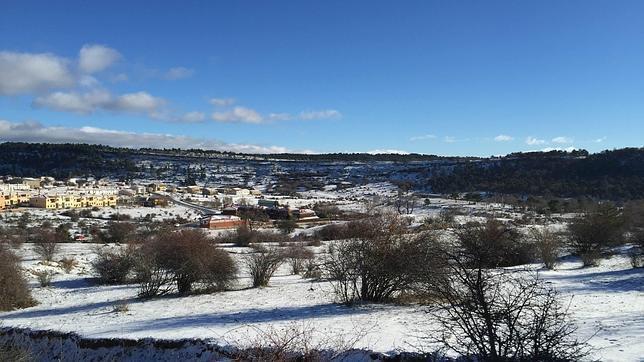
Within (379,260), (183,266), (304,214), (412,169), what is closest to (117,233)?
(304,214)

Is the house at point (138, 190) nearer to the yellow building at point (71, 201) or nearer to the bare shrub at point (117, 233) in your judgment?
the yellow building at point (71, 201)

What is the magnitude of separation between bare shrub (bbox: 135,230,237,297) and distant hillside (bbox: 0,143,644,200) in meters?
72.0

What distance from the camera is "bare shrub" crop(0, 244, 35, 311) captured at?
20.2m

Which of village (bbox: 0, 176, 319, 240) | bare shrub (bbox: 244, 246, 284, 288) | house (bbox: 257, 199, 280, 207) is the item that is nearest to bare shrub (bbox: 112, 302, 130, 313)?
bare shrub (bbox: 244, 246, 284, 288)

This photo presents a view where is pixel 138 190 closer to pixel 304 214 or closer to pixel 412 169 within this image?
pixel 304 214

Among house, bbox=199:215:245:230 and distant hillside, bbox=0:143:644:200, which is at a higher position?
distant hillside, bbox=0:143:644:200

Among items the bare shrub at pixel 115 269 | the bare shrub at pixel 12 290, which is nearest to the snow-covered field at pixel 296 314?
the bare shrub at pixel 12 290

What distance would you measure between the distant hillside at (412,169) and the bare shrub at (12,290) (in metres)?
78.1

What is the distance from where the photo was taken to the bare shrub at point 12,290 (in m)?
20.2

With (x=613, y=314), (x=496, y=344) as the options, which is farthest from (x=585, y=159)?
(x=496, y=344)

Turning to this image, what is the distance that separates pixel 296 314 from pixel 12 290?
1282 cm

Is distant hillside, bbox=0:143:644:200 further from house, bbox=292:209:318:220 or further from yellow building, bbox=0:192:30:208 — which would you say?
yellow building, bbox=0:192:30:208

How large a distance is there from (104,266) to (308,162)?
557 feet

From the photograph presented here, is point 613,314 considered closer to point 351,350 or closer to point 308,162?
point 351,350
